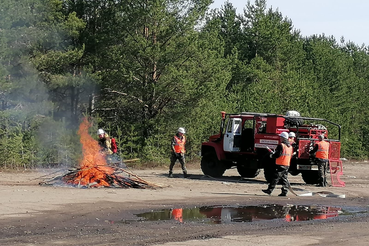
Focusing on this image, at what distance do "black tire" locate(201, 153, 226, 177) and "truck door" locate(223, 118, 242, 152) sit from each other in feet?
2.82

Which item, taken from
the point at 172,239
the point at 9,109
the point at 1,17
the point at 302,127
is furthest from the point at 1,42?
the point at 172,239

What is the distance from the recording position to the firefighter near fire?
22.0 metres

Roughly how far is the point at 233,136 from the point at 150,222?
11.7m

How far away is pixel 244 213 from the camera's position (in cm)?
1472

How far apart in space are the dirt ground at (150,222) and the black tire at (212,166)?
12.1 feet

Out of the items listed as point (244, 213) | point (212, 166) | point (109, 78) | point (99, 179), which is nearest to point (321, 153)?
point (212, 166)

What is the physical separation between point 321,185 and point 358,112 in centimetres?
3515

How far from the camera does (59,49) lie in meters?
34.5

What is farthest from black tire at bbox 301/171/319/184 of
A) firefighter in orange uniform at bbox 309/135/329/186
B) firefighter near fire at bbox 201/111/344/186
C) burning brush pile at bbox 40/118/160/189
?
burning brush pile at bbox 40/118/160/189

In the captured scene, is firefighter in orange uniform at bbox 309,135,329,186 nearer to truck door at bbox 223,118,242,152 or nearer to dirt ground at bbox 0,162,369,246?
dirt ground at bbox 0,162,369,246

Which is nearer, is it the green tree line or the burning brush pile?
the burning brush pile

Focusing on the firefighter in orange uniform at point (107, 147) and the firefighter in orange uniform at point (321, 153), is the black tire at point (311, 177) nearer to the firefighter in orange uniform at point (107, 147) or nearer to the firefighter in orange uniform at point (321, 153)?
the firefighter in orange uniform at point (321, 153)

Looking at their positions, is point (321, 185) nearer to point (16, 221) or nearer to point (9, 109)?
point (16, 221)

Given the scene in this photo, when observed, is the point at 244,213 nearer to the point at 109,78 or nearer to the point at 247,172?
the point at 247,172
